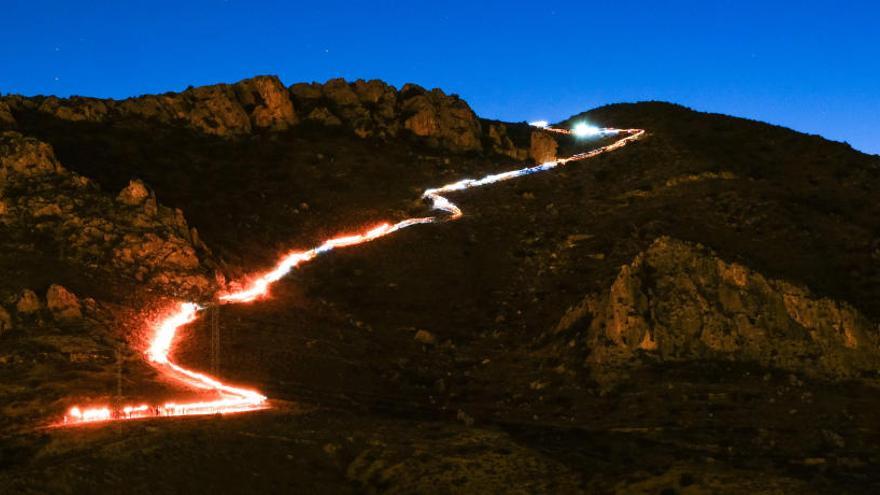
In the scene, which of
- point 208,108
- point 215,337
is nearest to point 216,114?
point 208,108

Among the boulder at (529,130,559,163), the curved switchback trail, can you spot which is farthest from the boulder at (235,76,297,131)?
the boulder at (529,130,559,163)

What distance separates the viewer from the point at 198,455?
17719 millimetres

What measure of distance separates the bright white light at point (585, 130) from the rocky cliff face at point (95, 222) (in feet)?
130

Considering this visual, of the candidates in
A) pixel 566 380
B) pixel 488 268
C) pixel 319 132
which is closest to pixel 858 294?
pixel 566 380

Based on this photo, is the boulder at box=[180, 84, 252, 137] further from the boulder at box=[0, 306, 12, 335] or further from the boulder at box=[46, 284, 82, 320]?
the boulder at box=[0, 306, 12, 335]

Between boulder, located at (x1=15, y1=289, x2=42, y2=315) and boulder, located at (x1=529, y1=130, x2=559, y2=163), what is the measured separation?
3807 cm

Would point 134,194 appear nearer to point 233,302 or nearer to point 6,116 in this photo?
point 233,302

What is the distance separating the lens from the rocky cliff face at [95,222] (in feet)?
113

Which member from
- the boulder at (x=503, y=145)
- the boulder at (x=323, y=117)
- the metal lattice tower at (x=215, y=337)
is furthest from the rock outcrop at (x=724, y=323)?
the boulder at (x=323, y=117)

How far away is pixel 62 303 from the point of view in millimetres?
28328

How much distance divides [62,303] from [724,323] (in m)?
22.0

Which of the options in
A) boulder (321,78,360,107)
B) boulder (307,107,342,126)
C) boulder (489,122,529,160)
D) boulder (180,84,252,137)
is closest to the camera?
boulder (180,84,252,137)

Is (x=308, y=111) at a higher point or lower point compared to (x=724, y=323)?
higher

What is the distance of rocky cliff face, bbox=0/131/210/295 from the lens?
34.4 m
